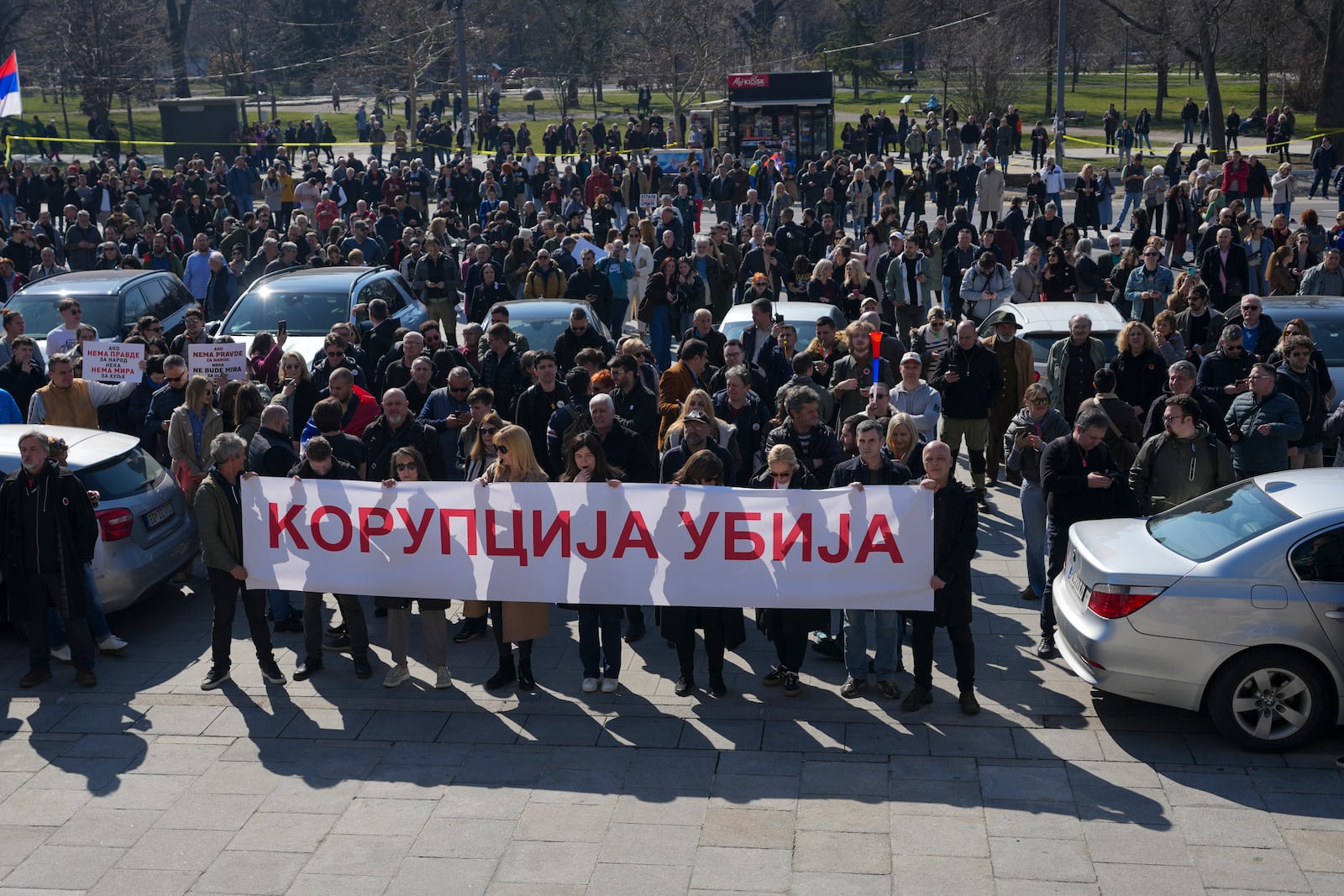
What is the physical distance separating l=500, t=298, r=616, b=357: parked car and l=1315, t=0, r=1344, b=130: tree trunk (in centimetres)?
3707

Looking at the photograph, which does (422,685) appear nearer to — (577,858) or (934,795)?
(577,858)

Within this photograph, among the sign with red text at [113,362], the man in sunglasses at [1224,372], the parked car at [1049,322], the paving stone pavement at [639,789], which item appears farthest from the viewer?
the parked car at [1049,322]

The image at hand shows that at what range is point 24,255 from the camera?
22.3 metres

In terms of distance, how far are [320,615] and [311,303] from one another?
769 cm

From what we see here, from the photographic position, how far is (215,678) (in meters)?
9.53

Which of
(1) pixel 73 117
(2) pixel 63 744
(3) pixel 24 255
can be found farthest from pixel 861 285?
(1) pixel 73 117

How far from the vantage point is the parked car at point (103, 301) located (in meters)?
16.5

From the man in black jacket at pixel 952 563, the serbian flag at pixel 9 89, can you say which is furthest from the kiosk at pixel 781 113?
the man in black jacket at pixel 952 563

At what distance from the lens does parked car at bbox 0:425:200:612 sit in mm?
10227

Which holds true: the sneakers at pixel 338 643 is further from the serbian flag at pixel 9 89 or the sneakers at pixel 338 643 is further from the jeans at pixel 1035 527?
the serbian flag at pixel 9 89

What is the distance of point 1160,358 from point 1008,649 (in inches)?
156

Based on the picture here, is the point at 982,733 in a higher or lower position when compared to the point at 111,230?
lower

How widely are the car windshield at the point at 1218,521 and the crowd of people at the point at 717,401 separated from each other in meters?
0.61

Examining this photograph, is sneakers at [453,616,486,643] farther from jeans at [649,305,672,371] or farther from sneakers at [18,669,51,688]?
jeans at [649,305,672,371]
